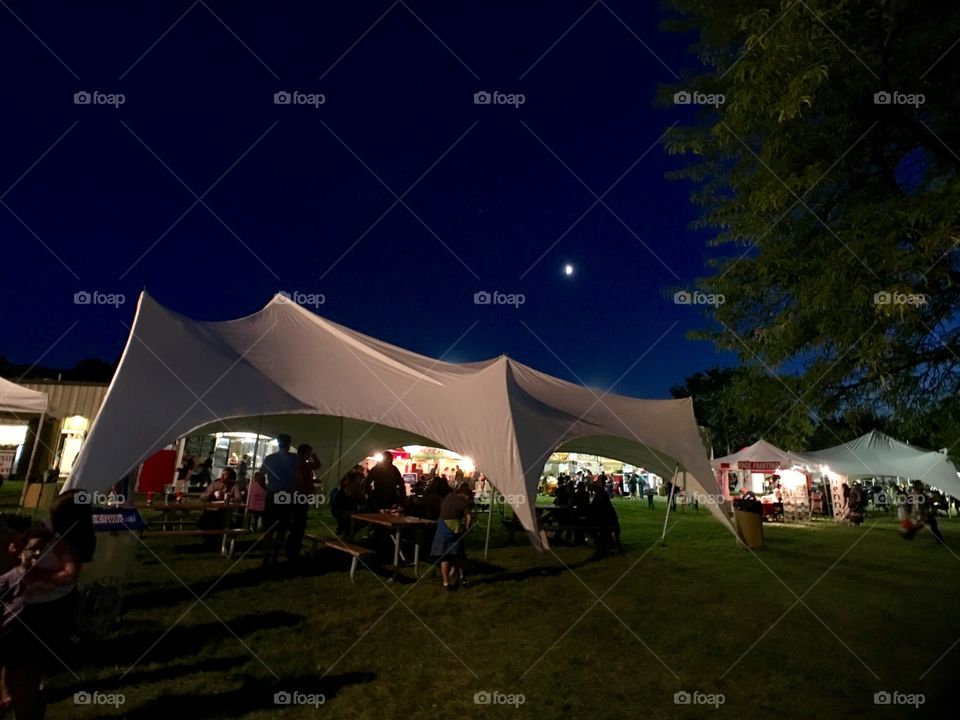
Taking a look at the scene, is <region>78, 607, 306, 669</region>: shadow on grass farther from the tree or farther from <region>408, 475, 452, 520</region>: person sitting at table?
the tree

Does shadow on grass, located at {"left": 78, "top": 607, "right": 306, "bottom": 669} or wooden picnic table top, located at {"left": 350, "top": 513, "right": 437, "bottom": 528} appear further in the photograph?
wooden picnic table top, located at {"left": 350, "top": 513, "right": 437, "bottom": 528}

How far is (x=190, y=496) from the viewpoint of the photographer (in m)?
12.4

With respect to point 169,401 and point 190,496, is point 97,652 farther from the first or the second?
point 190,496

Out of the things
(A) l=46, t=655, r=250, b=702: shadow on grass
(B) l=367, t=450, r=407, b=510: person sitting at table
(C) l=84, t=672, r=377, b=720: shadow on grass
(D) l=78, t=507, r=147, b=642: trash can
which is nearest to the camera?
(C) l=84, t=672, r=377, b=720: shadow on grass

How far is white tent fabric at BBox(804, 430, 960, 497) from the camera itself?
20.6 metres

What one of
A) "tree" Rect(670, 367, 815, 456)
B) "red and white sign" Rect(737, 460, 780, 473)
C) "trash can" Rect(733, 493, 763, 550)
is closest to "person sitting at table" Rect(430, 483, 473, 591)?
"tree" Rect(670, 367, 815, 456)

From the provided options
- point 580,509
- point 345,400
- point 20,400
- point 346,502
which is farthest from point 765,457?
point 20,400

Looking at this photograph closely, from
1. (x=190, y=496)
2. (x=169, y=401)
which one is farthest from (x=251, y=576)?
(x=190, y=496)

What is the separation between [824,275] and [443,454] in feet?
70.0

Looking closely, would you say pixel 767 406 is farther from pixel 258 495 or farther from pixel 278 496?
pixel 258 495

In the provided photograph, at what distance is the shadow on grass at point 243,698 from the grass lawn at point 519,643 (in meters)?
0.02

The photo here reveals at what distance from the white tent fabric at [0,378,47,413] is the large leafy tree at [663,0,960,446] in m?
13.4

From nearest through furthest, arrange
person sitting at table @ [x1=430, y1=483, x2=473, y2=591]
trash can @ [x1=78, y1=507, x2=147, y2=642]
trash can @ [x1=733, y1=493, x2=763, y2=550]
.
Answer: trash can @ [x1=78, y1=507, x2=147, y2=642], person sitting at table @ [x1=430, y1=483, x2=473, y2=591], trash can @ [x1=733, y1=493, x2=763, y2=550]

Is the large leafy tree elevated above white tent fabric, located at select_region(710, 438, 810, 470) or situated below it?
above
